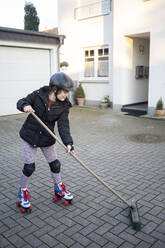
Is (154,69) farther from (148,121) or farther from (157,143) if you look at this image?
(157,143)

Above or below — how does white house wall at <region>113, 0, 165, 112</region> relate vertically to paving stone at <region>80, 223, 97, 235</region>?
above

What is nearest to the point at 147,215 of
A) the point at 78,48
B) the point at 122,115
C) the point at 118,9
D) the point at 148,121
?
the point at 148,121

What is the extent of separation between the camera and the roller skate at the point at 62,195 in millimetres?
3729

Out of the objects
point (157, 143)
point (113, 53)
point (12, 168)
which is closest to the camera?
point (12, 168)

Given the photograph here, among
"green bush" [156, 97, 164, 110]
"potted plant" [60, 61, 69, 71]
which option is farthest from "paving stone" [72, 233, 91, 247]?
"potted plant" [60, 61, 69, 71]

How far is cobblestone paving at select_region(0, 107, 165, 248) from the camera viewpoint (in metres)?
2.98

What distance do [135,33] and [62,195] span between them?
8991 millimetres

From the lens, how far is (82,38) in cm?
1403

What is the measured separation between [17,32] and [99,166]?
7.48 metres

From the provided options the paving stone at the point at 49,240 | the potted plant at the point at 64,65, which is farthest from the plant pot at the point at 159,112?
the paving stone at the point at 49,240

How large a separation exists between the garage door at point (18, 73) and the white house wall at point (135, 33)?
3.26 m

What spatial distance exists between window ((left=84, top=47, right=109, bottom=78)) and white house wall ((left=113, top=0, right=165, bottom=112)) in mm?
1417

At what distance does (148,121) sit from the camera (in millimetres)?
9938

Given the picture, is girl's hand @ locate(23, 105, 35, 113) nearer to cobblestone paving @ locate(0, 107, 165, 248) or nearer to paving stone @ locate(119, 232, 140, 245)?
cobblestone paving @ locate(0, 107, 165, 248)
